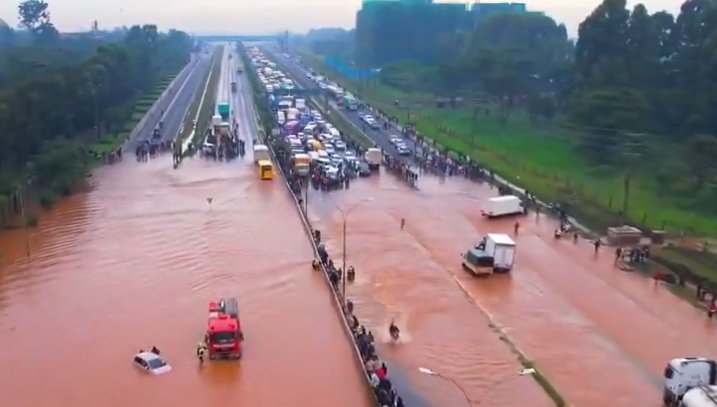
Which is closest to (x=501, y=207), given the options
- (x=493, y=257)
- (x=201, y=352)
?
(x=493, y=257)

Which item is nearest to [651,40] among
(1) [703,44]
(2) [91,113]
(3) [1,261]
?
(1) [703,44]

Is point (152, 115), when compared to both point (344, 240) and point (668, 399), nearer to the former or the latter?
point (344, 240)

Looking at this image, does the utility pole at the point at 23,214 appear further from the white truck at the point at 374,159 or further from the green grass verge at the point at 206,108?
the white truck at the point at 374,159

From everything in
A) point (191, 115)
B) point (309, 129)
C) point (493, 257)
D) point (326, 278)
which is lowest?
point (191, 115)

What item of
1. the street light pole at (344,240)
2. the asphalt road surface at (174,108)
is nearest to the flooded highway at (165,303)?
the street light pole at (344,240)

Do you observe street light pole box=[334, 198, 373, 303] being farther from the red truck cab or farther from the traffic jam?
the red truck cab

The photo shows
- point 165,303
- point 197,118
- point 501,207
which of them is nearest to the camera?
point 165,303
